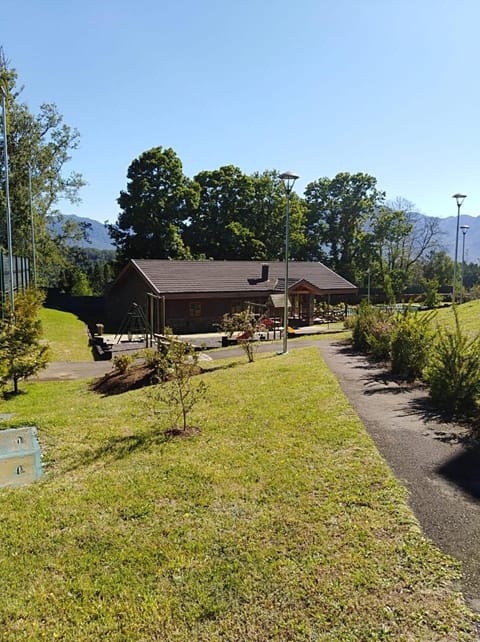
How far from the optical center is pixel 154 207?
3859cm

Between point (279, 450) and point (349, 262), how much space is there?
43918 millimetres

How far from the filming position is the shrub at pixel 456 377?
766 centimetres

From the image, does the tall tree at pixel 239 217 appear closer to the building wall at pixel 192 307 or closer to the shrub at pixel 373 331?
the building wall at pixel 192 307

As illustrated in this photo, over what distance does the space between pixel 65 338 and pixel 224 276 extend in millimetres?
10819

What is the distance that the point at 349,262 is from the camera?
48062mm

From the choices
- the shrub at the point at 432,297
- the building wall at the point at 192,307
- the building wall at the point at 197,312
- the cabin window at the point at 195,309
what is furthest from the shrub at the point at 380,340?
the shrub at the point at 432,297

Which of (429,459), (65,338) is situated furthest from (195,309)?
(429,459)

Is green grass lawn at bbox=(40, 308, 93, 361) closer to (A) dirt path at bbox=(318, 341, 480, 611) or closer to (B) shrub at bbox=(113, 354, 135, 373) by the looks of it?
(B) shrub at bbox=(113, 354, 135, 373)

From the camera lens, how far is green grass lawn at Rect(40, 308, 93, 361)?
19.9 meters

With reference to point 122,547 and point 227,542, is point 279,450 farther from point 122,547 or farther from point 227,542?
point 122,547

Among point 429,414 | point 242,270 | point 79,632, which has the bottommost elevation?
point 79,632

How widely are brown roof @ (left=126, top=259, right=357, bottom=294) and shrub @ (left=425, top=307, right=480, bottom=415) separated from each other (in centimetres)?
1944

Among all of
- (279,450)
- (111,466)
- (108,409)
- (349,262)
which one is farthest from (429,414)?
(349,262)

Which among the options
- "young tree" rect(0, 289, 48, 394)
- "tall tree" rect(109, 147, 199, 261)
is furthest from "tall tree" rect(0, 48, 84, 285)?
"young tree" rect(0, 289, 48, 394)
